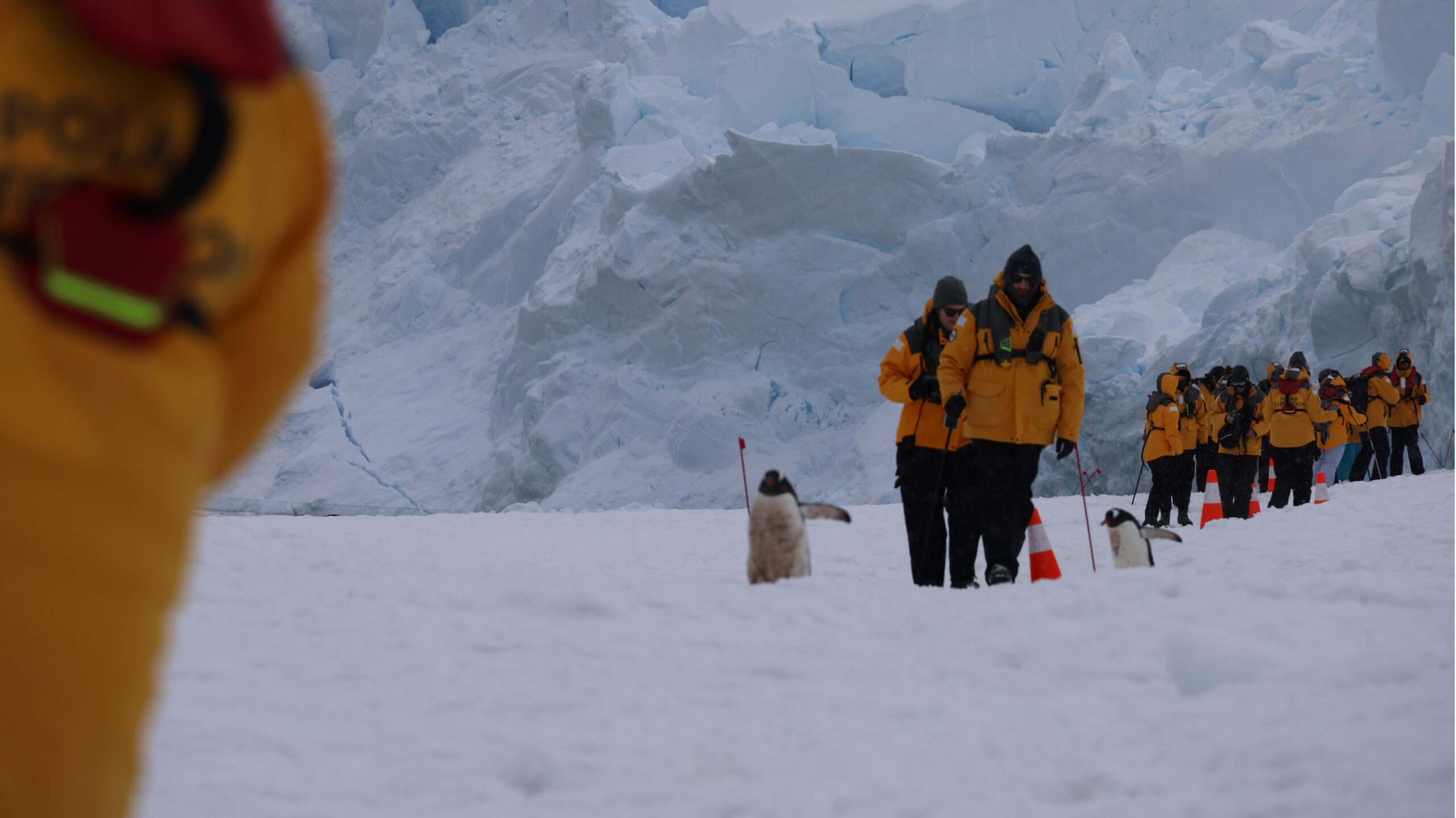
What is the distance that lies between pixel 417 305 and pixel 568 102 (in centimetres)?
548

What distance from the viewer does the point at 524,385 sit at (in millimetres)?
19719

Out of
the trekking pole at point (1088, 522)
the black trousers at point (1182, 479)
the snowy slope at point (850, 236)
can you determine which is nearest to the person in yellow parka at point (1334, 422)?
the black trousers at point (1182, 479)

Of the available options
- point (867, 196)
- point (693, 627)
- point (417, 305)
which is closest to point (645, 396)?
point (867, 196)

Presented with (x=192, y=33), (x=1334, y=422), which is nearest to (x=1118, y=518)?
(x=192, y=33)

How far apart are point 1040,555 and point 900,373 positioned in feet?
3.14

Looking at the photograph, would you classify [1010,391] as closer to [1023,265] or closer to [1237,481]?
[1023,265]

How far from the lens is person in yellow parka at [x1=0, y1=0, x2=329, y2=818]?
2.39ft

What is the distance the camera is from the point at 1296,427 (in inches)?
366

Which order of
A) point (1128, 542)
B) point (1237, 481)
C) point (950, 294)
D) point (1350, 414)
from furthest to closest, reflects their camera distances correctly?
point (1350, 414)
point (1237, 481)
point (1128, 542)
point (950, 294)

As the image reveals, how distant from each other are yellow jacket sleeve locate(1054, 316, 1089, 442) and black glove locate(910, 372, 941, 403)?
26 centimetres

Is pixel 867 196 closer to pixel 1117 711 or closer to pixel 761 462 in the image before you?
pixel 761 462

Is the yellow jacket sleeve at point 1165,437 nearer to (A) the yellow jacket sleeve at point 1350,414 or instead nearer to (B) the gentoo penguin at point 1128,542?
(A) the yellow jacket sleeve at point 1350,414

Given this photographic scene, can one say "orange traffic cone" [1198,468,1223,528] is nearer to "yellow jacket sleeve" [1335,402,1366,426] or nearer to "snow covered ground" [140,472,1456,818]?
"yellow jacket sleeve" [1335,402,1366,426]

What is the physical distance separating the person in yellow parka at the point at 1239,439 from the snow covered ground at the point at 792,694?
582 centimetres
